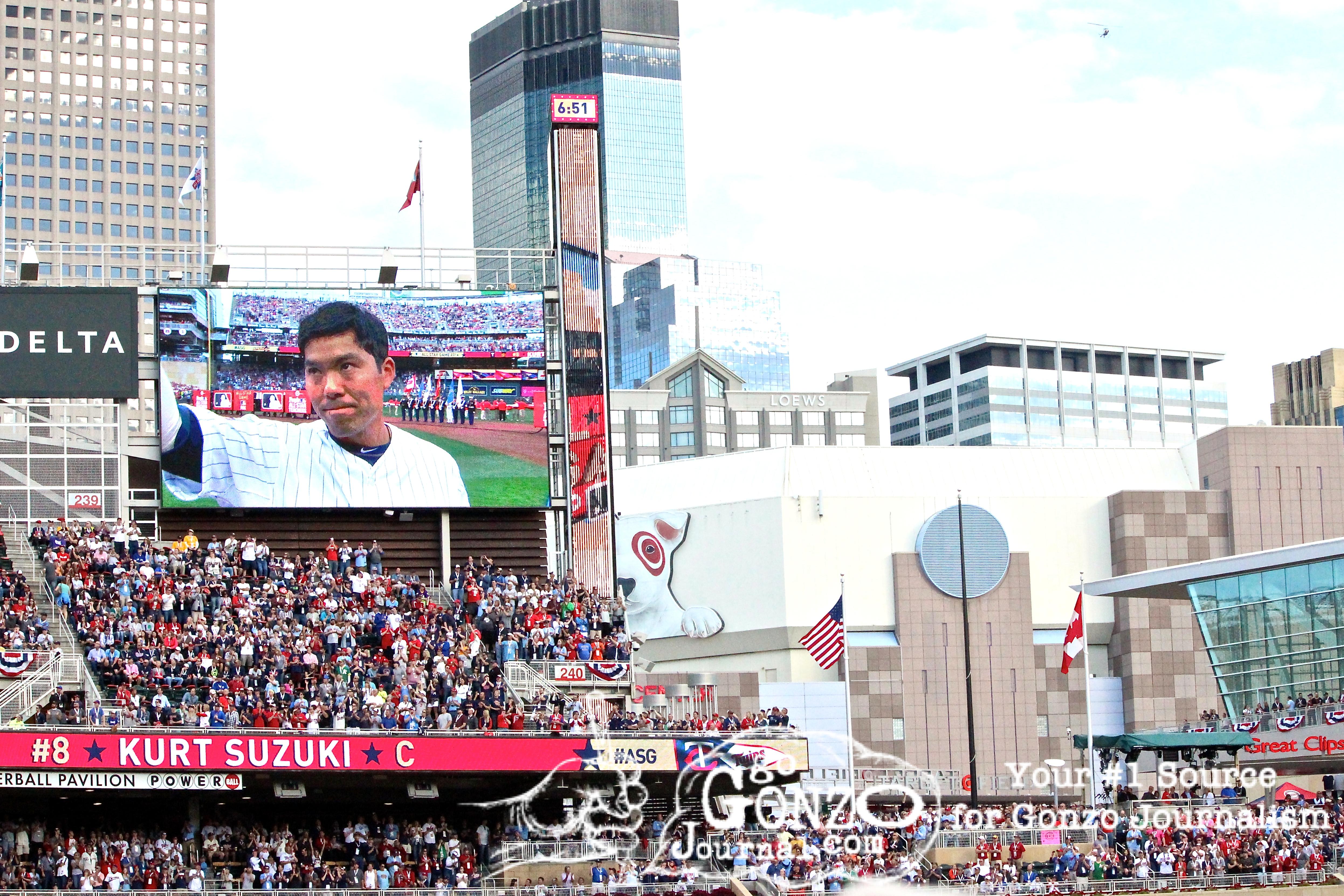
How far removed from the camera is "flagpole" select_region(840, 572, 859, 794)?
174 feet

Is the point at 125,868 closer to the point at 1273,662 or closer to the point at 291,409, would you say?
the point at 291,409

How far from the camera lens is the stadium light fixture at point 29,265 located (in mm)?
55750

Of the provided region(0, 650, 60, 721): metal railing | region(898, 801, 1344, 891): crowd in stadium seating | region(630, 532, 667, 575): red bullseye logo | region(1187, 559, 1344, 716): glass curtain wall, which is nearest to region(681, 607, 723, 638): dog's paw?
region(630, 532, 667, 575): red bullseye logo

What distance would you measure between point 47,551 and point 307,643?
304 inches

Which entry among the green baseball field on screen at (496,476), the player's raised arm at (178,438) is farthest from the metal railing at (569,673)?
the player's raised arm at (178,438)

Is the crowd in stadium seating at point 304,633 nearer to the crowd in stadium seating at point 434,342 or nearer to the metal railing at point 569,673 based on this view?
the metal railing at point 569,673

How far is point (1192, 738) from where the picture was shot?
57656mm

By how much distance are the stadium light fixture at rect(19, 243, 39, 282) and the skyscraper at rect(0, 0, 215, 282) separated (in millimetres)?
96658

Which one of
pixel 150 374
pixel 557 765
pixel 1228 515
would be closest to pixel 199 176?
pixel 150 374

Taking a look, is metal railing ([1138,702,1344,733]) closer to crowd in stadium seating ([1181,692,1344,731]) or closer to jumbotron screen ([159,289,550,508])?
crowd in stadium seating ([1181,692,1344,731])

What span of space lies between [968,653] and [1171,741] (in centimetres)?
979

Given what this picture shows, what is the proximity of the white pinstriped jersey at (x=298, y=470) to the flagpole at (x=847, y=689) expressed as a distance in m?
11.8

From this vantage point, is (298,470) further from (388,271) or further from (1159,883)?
(1159,883)

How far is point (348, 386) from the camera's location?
186 ft
